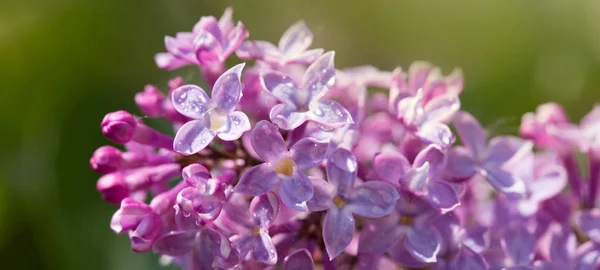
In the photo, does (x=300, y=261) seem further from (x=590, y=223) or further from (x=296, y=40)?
(x=590, y=223)

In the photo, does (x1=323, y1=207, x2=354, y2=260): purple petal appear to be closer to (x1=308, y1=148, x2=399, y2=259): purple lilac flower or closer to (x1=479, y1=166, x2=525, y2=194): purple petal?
(x1=308, y1=148, x2=399, y2=259): purple lilac flower

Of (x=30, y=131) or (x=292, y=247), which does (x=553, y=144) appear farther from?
(x=30, y=131)

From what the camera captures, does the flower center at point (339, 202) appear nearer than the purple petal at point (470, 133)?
Yes

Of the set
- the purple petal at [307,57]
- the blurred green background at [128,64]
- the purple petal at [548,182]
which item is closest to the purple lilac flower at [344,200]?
the purple petal at [307,57]

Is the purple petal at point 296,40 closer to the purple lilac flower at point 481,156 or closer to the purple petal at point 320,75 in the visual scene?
the purple petal at point 320,75

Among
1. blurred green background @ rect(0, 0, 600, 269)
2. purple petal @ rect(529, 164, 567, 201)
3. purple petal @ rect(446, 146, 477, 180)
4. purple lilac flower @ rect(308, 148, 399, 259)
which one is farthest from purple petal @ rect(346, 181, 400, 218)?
blurred green background @ rect(0, 0, 600, 269)

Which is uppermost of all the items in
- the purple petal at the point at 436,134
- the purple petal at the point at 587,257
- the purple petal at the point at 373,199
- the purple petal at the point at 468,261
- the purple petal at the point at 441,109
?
the purple petal at the point at 441,109
